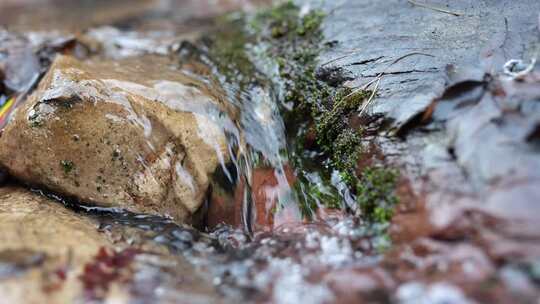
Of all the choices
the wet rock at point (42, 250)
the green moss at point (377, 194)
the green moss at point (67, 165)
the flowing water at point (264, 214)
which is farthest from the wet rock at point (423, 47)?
the green moss at point (67, 165)

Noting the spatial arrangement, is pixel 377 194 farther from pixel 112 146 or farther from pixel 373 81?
pixel 112 146

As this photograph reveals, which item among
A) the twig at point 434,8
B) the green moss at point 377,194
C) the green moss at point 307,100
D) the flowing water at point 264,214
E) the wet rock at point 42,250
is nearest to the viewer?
the wet rock at point 42,250

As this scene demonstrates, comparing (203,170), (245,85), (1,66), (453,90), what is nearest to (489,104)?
(453,90)

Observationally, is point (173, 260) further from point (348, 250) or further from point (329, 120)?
point (329, 120)

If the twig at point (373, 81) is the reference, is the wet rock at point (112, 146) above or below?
below

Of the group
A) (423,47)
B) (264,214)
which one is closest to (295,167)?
(264,214)

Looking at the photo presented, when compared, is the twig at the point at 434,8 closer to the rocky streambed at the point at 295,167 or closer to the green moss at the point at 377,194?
the rocky streambed at the point at 295,167
